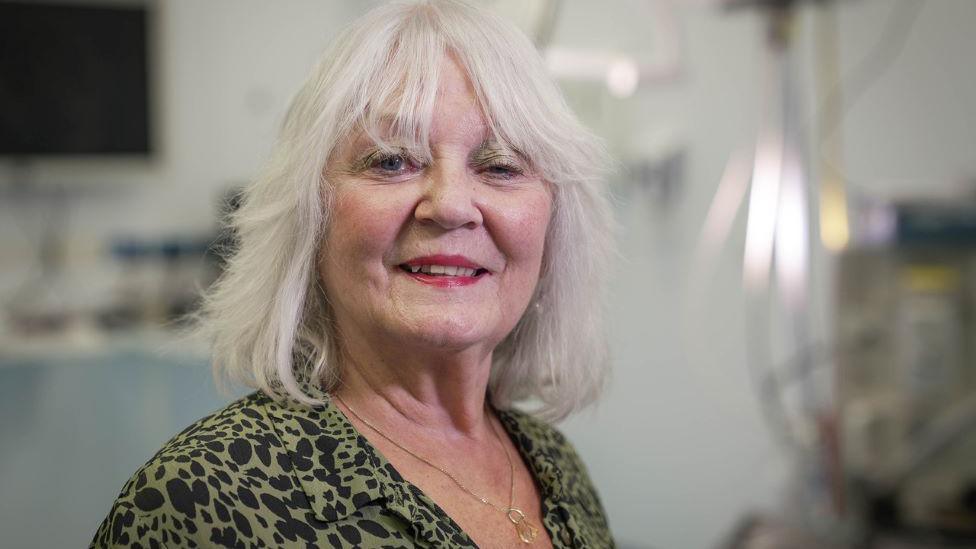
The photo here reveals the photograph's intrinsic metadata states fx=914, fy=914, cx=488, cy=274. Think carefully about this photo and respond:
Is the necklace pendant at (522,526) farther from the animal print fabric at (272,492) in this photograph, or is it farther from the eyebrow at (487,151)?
the eyebrow at (487,151)

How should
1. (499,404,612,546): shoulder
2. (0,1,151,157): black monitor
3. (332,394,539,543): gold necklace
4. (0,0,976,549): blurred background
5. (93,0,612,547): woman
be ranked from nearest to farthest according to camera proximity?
(93,0,612,547): woman < (332,394,539,543): gold necklace < (499,404,612,546): shoulder < (0,0,976,549): blurred background < (0,1,151,157): black monitor

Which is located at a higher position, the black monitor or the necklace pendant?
the black monitor

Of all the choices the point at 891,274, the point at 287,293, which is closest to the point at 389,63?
the point at 287,293

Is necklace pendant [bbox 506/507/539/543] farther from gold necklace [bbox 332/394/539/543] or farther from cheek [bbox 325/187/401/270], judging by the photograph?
cheek [bbox 325/187/401/270]

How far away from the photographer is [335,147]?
0.90 metres

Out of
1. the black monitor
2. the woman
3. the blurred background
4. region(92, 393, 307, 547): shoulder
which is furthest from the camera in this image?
the black monitor

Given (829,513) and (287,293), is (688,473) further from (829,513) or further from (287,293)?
(287,293)

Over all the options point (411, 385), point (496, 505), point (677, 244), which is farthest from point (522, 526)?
point (677, 244)

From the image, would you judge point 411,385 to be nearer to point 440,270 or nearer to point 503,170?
point 440,270

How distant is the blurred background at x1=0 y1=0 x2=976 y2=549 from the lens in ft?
6.41

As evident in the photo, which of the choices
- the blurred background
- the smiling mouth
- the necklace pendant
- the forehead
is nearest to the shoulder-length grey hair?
the forehead

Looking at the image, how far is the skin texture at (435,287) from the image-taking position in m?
0.88

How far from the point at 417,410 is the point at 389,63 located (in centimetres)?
36

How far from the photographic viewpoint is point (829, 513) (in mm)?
2004
